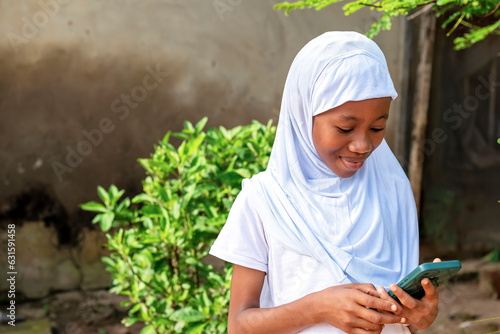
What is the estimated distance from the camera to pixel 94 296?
4324mm

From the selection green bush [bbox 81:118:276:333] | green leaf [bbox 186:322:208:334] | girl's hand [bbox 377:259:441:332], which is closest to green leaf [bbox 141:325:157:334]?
green bush [bbox 81:118:276:333]

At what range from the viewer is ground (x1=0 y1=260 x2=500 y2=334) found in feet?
13.4

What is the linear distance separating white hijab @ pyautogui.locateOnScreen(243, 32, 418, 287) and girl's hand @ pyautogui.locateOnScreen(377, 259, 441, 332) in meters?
0.11

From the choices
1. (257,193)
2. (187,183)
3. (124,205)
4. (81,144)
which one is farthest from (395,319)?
(81,144)

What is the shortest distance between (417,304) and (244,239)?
1.33 ft

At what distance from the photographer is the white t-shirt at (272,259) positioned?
1.33 metres

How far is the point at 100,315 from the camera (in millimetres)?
4219

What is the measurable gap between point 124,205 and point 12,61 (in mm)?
1907

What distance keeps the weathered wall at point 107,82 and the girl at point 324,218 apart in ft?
9.89

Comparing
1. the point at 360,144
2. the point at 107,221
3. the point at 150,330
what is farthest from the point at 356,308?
the point at 107,221

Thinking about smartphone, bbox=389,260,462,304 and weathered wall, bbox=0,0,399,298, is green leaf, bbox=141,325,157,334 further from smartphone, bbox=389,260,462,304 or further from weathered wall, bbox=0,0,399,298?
weathered wall, bbox=0,0,399,298

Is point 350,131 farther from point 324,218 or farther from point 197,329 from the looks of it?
point 197,329

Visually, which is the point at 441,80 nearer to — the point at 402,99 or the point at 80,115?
the point at 402,99

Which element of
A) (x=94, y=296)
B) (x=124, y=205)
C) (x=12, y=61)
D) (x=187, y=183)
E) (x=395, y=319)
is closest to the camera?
(x=395, y=319)
